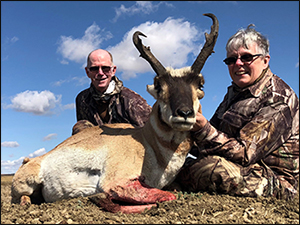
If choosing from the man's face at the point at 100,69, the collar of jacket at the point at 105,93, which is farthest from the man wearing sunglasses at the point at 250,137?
the man's face at the point at 100,69

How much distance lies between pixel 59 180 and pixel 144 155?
1.89 m

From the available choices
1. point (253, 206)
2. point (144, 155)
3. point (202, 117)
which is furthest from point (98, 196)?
point (253, 206)

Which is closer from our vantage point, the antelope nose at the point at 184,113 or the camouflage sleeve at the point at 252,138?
the antelope nose at the point at 184,113

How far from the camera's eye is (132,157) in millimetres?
5656

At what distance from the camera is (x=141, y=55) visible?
18.9ft

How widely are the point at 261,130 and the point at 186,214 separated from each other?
7.85 ft

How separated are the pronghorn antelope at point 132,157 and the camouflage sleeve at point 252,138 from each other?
0.42 m

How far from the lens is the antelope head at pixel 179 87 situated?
190 inches

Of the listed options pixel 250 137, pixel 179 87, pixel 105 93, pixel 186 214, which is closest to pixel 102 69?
pixel 105 93

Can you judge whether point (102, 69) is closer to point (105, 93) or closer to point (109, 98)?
point (105, 93)

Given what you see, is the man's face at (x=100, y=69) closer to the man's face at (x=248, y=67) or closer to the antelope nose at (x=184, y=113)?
the man's face at (x=248, y=67)

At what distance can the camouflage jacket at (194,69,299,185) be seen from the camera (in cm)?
558

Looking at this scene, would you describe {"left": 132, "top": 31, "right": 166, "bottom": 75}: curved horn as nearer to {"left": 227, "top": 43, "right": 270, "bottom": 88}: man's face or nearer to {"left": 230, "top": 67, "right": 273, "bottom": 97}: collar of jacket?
{"left": 227, "top": 43, "right": 270, "bottom": 88}: man's face

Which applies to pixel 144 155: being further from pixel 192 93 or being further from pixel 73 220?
pixel 73 220
